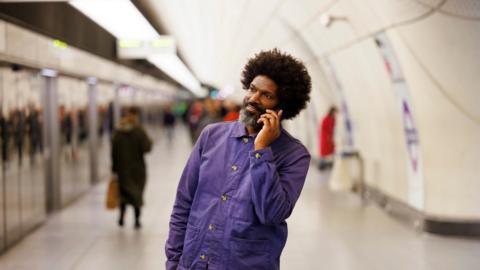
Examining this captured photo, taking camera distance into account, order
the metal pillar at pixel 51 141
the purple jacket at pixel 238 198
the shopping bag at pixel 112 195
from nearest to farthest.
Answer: the purple jacket at pixel 238 198
the shopping bag at pixel 112 195
the metal pillar at pixel 51 141

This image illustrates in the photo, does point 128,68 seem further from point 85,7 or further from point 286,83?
point 286,83

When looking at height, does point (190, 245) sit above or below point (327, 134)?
above

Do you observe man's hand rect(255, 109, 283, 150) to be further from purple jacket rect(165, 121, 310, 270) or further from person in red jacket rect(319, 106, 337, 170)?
person in red jacket rect(319, 106, 337, 170)

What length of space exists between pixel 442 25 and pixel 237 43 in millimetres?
12841

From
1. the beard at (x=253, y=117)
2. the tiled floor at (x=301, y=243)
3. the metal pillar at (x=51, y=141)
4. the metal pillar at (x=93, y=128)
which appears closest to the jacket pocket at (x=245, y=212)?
the beard at (x=253, y=117)

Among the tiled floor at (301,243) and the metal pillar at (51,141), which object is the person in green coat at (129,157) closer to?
the tiled floor at (301,243)

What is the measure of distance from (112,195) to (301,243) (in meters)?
2.75

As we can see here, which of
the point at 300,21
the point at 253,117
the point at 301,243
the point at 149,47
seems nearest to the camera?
the point at 253,117

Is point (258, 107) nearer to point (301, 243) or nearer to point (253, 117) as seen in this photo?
point (253, 117)

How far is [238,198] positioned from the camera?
9.29 feet

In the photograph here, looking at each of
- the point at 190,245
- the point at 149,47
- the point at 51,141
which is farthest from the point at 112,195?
the point at 190,245

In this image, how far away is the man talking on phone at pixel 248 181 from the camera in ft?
9.07

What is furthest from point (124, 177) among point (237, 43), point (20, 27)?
point (237, 43)

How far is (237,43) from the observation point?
67.1 feet
